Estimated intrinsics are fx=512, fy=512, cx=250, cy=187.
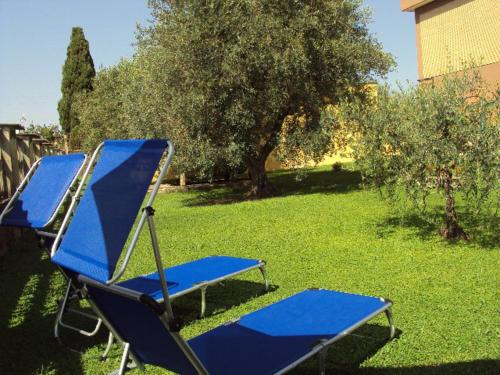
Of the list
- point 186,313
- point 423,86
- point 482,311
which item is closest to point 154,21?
point 423,86

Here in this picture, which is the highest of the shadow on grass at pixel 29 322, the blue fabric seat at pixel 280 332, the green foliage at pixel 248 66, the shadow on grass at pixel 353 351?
the green foliage at pixel 248 66

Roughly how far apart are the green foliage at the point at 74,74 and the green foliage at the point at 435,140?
103ft

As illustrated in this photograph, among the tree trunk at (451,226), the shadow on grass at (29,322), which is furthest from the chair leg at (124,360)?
the tree trunk at (451,226)

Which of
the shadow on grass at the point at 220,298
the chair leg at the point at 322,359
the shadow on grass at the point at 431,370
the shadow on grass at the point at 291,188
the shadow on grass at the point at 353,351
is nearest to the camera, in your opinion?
the chair leg at the point at 322,359

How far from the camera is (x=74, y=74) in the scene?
119 feet

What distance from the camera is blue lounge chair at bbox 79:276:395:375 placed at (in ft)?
9.00

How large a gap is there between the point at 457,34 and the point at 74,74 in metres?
25.2

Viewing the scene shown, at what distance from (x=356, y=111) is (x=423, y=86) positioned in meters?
1.08

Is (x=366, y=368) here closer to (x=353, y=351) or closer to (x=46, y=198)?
(x=353, y=351)

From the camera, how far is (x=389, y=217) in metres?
10.6

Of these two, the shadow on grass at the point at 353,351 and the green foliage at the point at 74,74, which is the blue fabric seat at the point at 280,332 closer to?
the shadow on grass at the point at 353,351

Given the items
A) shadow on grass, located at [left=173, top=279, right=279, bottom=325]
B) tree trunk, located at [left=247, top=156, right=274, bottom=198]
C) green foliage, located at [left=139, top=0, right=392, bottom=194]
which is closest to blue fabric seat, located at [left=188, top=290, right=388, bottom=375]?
shadow on grass, located at [left=173, top=279, right=279, bottom=325]

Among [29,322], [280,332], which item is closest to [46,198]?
[29,322]

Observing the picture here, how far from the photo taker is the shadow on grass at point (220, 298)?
5.48m
